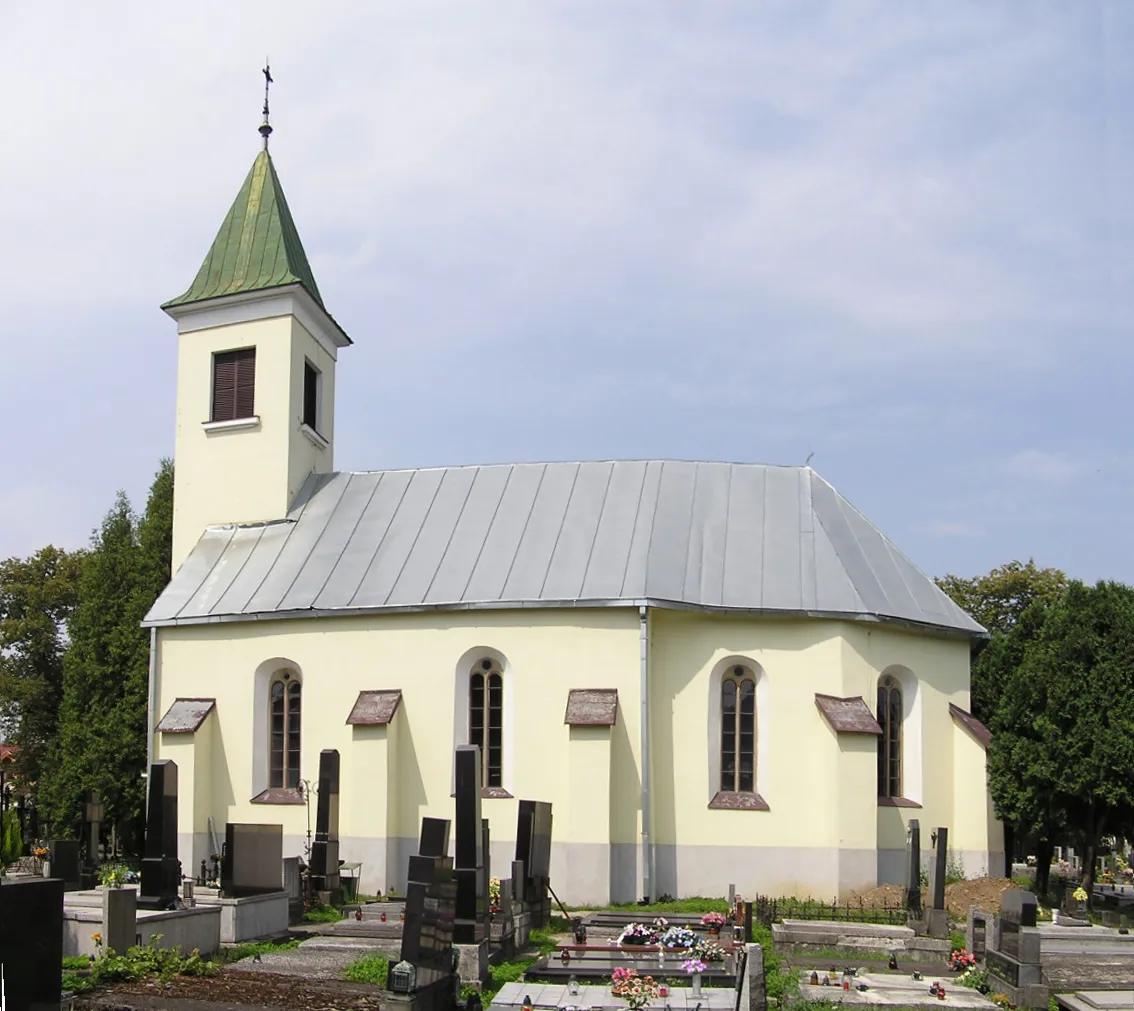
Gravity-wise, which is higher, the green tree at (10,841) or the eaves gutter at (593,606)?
the eaves gutter at (593,606)

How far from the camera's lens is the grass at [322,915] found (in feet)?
66.1

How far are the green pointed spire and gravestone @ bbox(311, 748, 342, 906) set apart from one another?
10.9 m

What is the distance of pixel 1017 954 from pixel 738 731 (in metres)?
10.2

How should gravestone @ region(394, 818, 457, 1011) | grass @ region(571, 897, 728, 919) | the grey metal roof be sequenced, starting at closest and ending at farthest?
1. gravestone @ region(394, 818, 457, 1011)
2. grass @ region(571, 897, 728, 919)
3. the grey metal roof

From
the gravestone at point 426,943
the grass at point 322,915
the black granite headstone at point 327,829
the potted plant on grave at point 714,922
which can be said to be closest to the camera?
the gravestone at point 426,943

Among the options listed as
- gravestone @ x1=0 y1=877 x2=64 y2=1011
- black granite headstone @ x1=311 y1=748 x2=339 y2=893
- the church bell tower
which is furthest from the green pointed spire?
gravestone @ x1=0 y1=877 x2=64 y2=1011

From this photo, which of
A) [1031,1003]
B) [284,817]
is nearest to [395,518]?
[284,817]

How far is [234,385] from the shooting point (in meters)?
28.8

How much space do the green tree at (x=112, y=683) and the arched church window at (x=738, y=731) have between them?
16.2 metres

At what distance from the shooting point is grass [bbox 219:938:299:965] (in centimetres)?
1600

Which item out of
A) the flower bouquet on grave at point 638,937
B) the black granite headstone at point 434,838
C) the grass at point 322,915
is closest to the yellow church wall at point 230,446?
the grass at point 322,915

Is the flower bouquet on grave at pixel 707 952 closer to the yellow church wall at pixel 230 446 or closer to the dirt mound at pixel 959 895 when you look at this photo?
the dirt mound at pixel 959 895

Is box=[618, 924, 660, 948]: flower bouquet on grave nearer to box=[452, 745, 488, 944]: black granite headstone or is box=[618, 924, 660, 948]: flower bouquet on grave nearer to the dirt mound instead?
box=[452, 745, 488, 944]: black granite headstone

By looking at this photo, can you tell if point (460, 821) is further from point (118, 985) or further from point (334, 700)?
point (334, 700)
